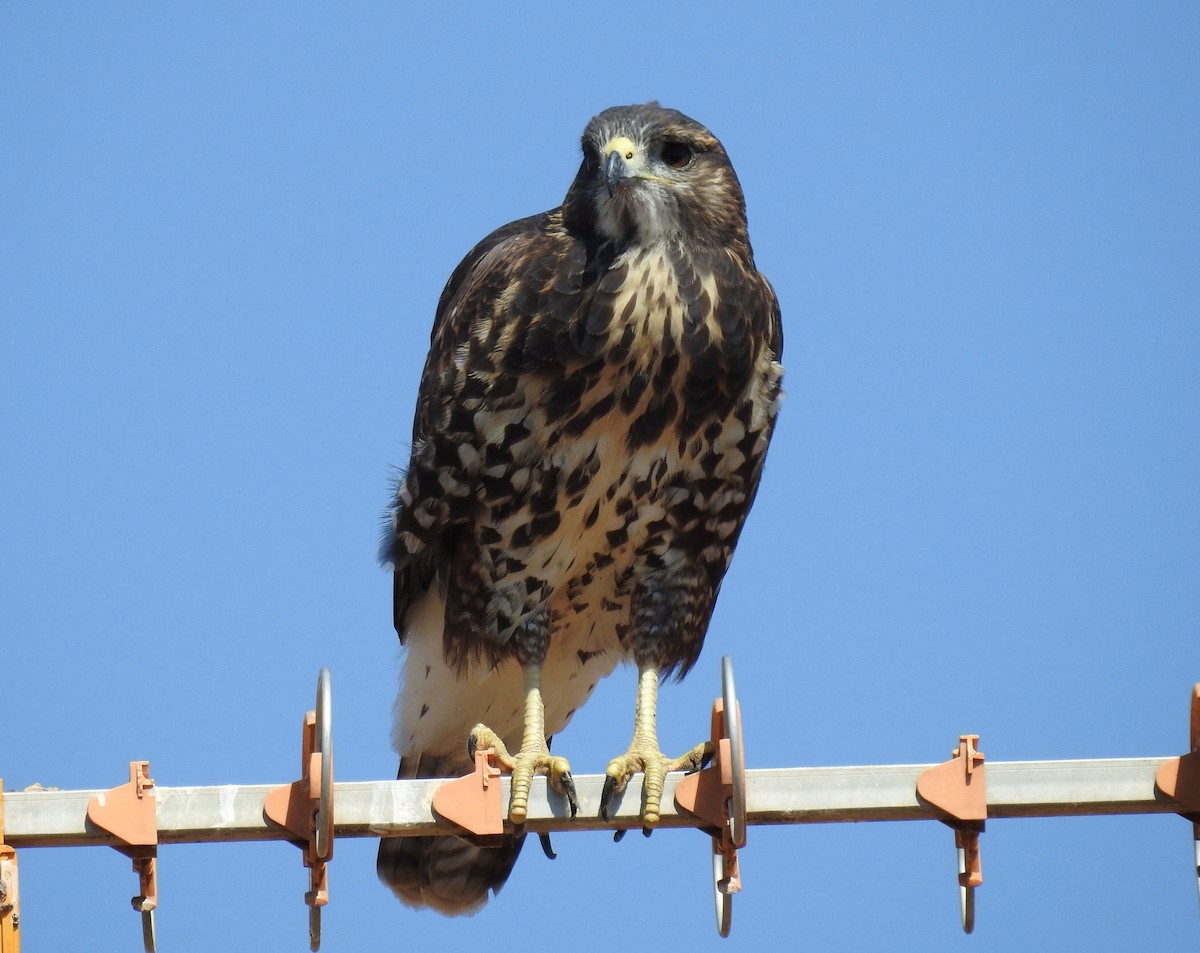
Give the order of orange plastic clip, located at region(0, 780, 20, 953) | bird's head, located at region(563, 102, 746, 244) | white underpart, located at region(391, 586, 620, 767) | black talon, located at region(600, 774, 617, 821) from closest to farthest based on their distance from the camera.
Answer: orange plastic clip, located at region(0, 780, 20, 953)
black talon, located at region(600, 774, 617, 821)
bird's head, located at region(563, 102, 746, 244)
white underpart, located at region(391, 586, 620, 767)

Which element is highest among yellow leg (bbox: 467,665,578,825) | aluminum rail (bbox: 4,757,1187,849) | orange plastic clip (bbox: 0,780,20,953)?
yellow leg (bbox: 467,665,578,825)

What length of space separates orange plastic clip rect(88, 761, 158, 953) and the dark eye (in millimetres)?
2865

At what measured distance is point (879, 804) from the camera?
191 inches

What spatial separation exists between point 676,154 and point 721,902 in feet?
8.74

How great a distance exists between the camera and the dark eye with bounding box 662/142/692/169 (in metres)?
6.62

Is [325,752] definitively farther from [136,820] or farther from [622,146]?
[622,146]

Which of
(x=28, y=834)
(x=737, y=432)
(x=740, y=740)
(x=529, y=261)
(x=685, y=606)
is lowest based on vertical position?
(x=28, y=834)

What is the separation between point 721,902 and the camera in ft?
16.4

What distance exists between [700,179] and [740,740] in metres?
2.47

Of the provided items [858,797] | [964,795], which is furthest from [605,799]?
[964,795]

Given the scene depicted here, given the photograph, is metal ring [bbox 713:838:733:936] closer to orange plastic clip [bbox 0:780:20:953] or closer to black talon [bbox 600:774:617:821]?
black talon [bbox 600:774:617:821]

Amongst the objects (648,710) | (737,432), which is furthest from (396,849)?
(737,432)

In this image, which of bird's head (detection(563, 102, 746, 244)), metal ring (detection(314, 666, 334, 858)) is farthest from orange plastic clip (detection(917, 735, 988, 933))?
bird's head (detection(563, 102, 746, 244))

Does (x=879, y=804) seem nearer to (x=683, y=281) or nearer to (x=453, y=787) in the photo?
(x=453, y=787)
